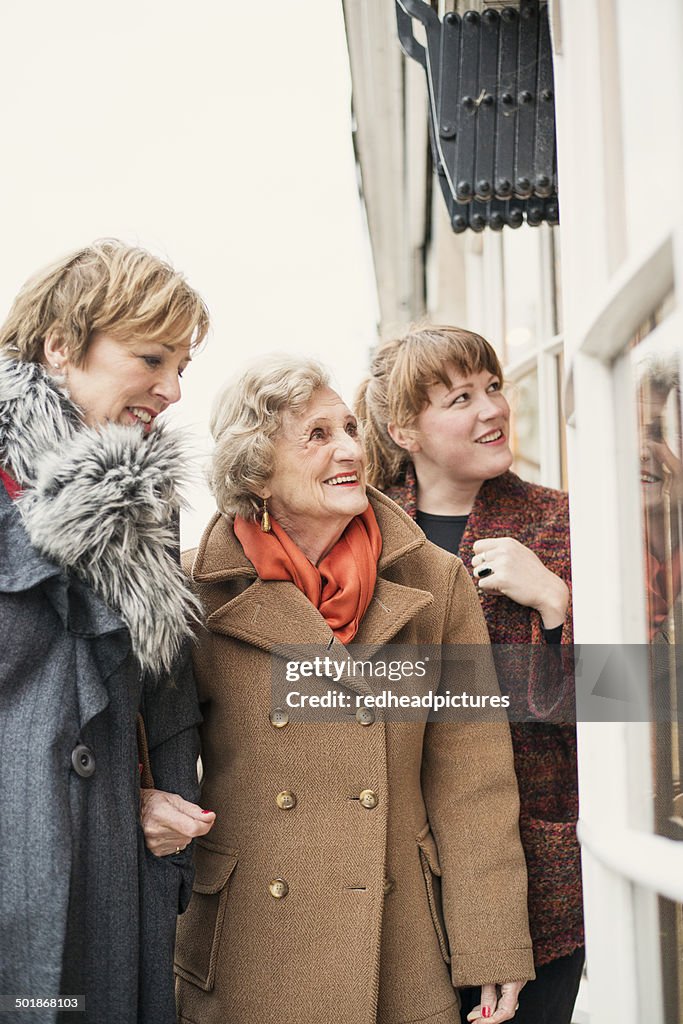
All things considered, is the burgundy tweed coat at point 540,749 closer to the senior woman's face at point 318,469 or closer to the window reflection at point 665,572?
the senior woman's face at point 318,469

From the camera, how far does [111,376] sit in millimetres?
1488

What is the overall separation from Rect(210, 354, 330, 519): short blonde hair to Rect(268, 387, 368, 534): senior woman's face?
2 cm

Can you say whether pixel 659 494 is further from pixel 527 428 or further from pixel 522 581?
pixel 527 428

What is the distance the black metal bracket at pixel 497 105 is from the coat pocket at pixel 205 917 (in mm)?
1230

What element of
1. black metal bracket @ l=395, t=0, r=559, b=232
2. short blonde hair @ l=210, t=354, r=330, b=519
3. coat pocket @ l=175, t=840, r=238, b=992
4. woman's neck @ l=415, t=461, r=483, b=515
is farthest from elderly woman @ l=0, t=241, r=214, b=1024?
woman's neck @ l=415, t=461, r=483, b=515

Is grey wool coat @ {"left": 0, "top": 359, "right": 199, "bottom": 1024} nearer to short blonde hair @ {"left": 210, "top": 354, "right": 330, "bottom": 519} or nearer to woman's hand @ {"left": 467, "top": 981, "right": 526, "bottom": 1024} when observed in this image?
short blonde hair @ {"left": 210, "top": 354, "right": 330, "bottom": 519}

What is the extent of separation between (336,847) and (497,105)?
132 cm

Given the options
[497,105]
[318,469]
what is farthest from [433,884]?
[497,105]

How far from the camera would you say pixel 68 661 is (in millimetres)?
1380

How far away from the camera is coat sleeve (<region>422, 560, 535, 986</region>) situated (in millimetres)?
1643

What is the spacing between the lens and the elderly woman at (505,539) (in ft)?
5.81

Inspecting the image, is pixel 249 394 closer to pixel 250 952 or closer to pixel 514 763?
pixel 514 763

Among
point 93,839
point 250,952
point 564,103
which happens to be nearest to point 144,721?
point 93,839

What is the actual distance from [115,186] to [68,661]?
4.27 meters
